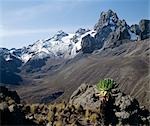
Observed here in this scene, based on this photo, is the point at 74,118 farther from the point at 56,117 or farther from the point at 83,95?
the point at 83,95

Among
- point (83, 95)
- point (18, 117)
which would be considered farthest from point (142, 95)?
point (18, 117)

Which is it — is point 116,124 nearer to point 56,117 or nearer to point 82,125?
point 82,125

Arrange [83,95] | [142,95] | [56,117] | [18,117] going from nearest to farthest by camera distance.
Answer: [18,117], [56,117], [83,95], [142,95]

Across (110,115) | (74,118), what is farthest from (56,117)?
(110,115)

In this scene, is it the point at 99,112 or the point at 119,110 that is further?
the point at 99,112

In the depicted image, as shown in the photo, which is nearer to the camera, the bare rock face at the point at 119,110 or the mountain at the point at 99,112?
the mountain at the point at 99,112

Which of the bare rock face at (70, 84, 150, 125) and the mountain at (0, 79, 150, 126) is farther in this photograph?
the bare rock face at (70, 84, 150, 125)

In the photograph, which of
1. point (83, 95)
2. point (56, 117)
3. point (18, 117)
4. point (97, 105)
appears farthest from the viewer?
point (83, 95)

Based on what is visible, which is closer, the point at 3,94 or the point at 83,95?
the point at 3,94

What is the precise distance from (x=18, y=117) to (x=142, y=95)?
521ft

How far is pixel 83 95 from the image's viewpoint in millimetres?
50375

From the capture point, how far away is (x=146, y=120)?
143 ft

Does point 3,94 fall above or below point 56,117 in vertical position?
above

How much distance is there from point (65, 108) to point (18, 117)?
373 inches
